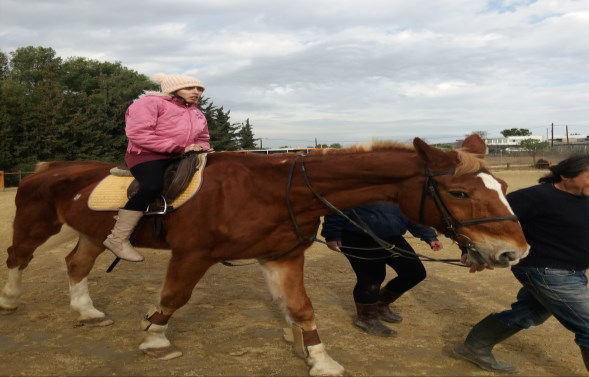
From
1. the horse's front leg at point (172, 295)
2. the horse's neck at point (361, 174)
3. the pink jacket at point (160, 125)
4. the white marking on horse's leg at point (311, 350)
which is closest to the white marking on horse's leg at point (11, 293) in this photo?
the horse's front leg at point (172, 295)

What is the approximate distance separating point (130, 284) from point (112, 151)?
3303 cm

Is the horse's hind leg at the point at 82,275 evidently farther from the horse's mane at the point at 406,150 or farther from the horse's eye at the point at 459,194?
the horse's eye at the point at 459,194


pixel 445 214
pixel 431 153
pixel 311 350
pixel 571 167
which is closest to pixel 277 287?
pixel 311 350

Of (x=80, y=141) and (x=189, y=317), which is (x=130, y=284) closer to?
(x=189, y=317)

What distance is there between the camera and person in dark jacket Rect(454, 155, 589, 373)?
3428 millimetres

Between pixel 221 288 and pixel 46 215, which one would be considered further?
pixel 221 288

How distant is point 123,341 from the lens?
15.2ft

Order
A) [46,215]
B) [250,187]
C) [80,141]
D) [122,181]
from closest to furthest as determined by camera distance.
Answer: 1. [250,187]
2. [122,181]
3. [46,215]
4. [80,141]

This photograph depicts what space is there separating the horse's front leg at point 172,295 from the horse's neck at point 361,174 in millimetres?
1107

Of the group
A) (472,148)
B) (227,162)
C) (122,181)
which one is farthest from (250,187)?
(472,148)

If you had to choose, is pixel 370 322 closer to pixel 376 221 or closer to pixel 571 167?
pixel 376 221

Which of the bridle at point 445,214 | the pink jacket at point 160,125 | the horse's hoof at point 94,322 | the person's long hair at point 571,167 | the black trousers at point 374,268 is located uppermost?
the pink jacket at point 160,125

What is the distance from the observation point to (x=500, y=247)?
123 inches

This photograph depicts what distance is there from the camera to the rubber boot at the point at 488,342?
398 centimetres
